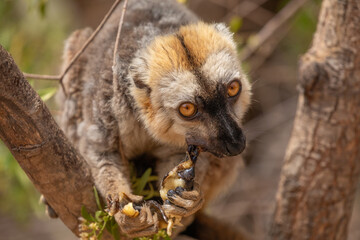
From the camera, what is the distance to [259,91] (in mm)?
7984

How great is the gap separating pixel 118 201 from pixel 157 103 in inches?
27.7

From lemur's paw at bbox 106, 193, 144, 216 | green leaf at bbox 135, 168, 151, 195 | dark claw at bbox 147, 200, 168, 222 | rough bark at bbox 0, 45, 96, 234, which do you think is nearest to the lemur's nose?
dark claw at bbox 147, 200, 168, 222

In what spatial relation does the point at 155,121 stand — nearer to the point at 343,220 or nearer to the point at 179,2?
the point at 179,2

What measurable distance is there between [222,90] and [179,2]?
1.80 m

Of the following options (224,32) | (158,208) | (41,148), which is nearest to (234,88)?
(224,32)

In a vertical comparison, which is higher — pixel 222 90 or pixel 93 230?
pixel 222 90

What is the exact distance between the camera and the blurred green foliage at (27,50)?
4922 millimetres

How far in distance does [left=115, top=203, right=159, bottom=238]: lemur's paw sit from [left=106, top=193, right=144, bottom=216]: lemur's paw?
48 mm

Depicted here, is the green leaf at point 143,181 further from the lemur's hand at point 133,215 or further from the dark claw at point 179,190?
the dark claw at point 179,190

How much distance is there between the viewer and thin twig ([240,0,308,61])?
5934 millimetres

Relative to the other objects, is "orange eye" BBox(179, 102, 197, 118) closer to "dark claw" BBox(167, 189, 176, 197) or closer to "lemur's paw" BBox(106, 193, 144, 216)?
"dark claw" BBox(167, 189, 176, 197)

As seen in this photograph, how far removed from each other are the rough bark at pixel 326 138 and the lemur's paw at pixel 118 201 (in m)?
1.79

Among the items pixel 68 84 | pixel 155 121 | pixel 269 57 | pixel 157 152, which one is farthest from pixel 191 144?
pixel 269 57

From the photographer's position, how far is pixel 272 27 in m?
6.17
